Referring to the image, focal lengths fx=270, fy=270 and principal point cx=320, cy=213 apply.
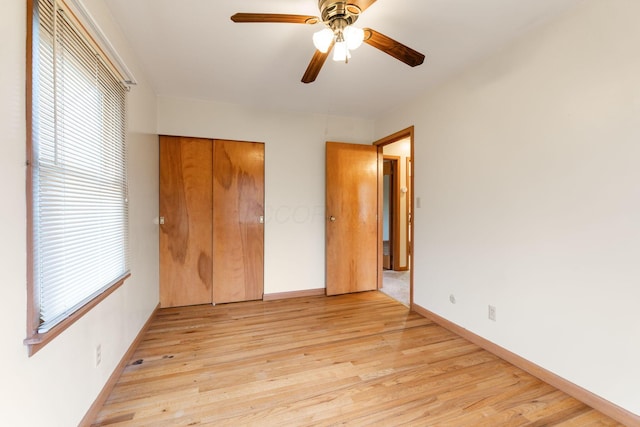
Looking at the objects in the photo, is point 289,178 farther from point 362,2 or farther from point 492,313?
point 492,313

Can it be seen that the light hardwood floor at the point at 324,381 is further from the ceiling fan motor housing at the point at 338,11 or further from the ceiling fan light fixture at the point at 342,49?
the ceiling fan motor housing at the point at 338,11

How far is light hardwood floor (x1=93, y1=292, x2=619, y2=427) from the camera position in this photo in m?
1.48

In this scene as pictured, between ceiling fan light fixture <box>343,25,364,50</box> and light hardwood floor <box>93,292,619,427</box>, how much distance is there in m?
2.02

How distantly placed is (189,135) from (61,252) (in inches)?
85.9

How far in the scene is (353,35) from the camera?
1.41 metres

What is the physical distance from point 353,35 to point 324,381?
2.07 metres

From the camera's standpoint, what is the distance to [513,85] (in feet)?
6.48

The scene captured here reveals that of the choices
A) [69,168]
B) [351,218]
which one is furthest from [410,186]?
[69,168]

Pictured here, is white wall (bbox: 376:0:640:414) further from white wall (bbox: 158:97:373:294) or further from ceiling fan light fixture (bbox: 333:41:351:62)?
white wall (bbox: 158:97:373:294)

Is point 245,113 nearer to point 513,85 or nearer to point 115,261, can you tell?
point 115,261

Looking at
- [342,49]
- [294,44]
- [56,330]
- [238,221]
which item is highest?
[294,44]

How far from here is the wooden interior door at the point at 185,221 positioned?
119 inches

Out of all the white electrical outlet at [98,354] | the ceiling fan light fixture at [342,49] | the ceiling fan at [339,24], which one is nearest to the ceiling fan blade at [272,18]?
the ceiling fan at [339,24]

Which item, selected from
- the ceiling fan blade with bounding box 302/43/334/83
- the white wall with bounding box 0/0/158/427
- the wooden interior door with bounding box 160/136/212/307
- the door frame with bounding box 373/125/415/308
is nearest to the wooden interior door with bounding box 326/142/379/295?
the door frame with bounding box 373/125/415/308
